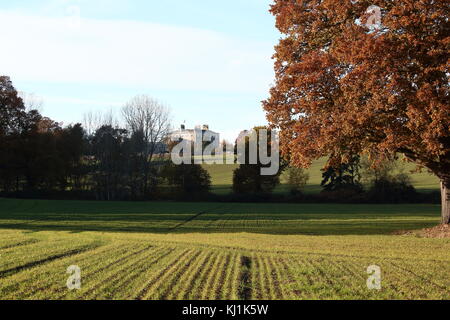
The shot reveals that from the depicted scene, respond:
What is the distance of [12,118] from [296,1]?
57869 millimetres

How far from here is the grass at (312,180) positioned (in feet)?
257

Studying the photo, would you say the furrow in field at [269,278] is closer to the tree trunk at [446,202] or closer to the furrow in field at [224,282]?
the furrow in field at [224,282]

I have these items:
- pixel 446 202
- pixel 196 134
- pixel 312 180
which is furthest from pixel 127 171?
pixel 446 202

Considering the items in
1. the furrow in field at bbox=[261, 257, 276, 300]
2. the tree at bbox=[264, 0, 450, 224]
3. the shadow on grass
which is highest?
the tree at bbox=[264, 0, 450, 224]

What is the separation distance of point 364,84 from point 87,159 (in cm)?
6986

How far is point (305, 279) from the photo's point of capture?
988cm

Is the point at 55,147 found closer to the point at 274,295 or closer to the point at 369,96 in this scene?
the point at 369,96

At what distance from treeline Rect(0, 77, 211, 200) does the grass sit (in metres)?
10.8

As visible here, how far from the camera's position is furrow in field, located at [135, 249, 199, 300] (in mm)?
8508

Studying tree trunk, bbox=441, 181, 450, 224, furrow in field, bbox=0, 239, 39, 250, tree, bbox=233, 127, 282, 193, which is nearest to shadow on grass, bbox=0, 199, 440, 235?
tree trunk, bbox=441, 181, 450, 224

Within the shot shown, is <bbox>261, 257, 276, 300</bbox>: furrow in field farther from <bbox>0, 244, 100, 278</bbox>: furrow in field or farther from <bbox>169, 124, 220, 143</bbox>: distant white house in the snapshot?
<bbox>169, 124, 220, 143</bbox>: distant white house

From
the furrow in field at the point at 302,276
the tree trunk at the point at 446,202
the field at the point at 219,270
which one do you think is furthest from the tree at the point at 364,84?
the furrow in field at the point at 302,276

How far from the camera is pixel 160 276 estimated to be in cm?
1014
